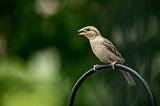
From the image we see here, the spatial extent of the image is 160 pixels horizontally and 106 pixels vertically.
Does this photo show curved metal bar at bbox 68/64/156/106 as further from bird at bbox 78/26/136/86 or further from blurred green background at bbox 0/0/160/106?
blurred green background at bbox 0/0/160/106

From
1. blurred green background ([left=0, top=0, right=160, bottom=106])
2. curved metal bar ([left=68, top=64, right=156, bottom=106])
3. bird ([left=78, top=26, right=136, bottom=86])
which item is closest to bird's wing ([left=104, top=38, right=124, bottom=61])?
bird ([left=78, top=26, right=136, bottom=86])

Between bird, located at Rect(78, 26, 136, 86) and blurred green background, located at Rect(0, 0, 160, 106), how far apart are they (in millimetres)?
107

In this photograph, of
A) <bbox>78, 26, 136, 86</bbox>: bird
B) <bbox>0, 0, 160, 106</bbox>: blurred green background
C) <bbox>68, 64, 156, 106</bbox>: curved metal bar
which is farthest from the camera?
<bbox>0, 0, 160, 106</bbox>: blurred green background

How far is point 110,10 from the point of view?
6.45m

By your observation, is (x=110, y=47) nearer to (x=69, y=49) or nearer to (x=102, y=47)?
(x=102, y=47)

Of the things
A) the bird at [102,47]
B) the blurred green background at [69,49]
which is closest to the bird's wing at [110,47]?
the bird at [102,47]

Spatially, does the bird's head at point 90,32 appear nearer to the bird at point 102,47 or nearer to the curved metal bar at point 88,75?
the bird at point 102,47

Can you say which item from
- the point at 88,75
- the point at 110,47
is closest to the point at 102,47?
the point at 110,47

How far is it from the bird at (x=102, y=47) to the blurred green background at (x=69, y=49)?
11 centimetres

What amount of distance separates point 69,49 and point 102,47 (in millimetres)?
1070

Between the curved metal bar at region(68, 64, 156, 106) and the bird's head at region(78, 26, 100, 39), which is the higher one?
the bird's head at region(78, 26, 100, 39)

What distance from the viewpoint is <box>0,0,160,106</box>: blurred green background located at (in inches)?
232

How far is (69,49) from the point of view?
22.9 ft

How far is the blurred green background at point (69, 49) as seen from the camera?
19.4ft
